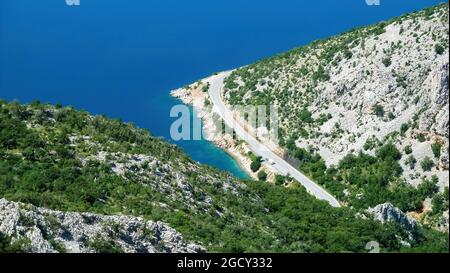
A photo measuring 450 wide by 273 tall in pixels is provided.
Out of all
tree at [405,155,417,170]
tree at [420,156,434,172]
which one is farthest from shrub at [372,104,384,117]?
tree at [420,156,434,172]

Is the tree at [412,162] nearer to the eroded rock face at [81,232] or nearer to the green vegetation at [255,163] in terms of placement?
the green vegetation at [255,163]

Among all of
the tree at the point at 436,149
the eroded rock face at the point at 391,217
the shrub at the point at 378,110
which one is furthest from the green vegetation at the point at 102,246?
the shrub at the point at 378,110

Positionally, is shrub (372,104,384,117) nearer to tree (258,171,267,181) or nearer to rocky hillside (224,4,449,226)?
rocky hillside (224,4,449,226)

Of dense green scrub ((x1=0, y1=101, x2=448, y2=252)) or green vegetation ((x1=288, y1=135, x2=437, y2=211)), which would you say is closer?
dense green scrub ((x1=0, y1=101, x2=448, y2=252))

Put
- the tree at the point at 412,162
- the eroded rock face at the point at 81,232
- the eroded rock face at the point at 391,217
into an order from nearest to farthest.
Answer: the eroded rock face at the point at 81,232, the eroded rock face at the point at 391,217, the tree at the point at 412,162

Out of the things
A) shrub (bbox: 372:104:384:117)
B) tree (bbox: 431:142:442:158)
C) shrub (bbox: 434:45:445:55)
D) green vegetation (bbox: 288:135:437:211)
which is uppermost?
shrub (bbox: 434:45:445:55)

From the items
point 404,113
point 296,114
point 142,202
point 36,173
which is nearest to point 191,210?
point 142,202

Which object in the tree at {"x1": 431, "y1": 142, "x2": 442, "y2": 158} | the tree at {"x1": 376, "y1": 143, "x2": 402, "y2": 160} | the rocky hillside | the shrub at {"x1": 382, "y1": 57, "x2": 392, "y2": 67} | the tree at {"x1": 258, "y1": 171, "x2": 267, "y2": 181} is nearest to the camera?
the tree at {"x1": 431, "y1": 142, "x2": 442, "y2": 158}

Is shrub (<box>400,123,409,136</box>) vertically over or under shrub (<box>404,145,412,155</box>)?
over
